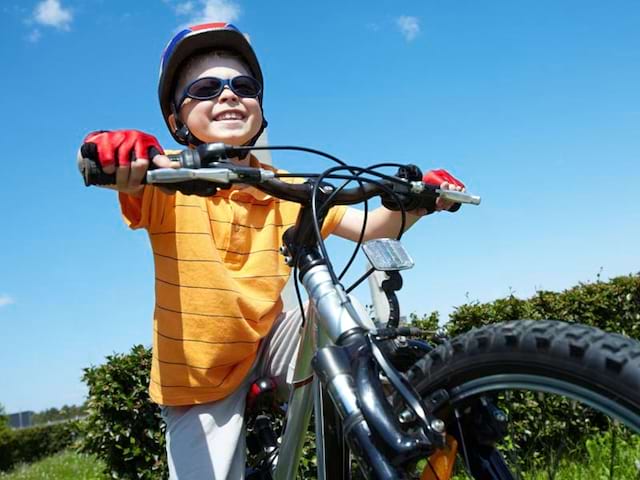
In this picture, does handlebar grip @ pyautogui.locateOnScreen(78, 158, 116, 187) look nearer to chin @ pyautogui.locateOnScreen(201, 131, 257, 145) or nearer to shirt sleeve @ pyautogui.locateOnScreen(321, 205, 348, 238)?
chin @ pyautogui.locateOnScreen(201, 131, 257, 145)

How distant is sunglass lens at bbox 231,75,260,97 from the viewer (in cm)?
259

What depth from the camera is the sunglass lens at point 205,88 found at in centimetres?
256

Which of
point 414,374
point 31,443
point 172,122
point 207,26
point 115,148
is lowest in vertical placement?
point 414,374

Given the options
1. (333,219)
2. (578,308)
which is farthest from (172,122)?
(578,308)

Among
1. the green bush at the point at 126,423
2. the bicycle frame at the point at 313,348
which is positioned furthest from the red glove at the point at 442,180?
the green bush at the point at 126,423

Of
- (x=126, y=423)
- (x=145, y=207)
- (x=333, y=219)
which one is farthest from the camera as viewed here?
(x=126, y=423)

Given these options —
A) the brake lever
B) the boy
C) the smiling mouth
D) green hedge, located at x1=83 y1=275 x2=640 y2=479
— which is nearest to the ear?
the boy

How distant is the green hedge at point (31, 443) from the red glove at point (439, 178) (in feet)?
59.1

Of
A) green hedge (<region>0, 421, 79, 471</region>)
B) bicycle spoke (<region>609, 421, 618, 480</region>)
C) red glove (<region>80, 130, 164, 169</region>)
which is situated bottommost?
bicycle spoke (<region>609, 421, 618, 480</region>)

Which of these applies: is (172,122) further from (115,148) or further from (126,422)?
(126,422)

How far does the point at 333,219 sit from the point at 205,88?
71 cm

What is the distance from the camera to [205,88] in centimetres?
257

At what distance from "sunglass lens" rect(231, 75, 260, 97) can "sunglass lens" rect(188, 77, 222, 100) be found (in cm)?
6

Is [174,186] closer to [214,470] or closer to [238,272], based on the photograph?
[238,272]
